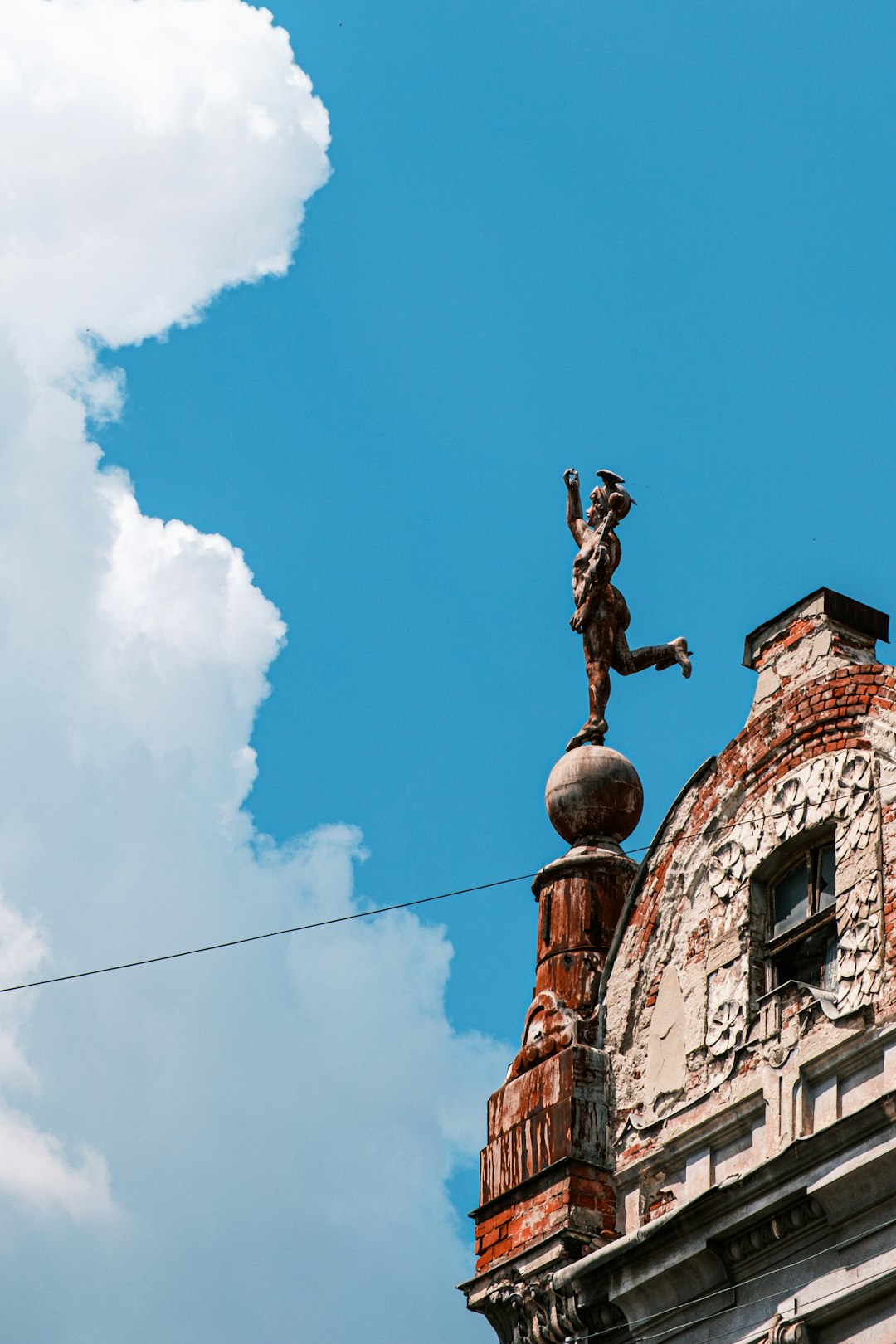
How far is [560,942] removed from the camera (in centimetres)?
1522

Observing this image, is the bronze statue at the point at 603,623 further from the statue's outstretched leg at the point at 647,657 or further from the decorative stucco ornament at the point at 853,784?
the decorative stucco ornament at the point at 853,784

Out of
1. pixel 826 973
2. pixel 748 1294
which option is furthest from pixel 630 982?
pixel 748 1294

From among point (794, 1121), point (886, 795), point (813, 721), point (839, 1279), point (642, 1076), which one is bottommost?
point (839, 1279)

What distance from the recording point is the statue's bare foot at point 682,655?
54.1 feet

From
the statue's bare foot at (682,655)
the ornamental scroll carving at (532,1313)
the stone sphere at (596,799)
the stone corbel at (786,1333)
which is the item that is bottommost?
the stone corbel at (786,1333)

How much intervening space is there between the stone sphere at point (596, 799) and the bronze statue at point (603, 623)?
43 cm

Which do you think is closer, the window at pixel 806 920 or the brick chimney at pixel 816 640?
the window at pixel 806 920

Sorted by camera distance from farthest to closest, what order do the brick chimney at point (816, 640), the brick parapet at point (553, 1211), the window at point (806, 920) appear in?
the brick chimney at point (816, 640) < the brick parapet at point (553, 1211) < the window at point (806, 920)

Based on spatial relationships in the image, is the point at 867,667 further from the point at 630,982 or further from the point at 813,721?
the point at 630,982

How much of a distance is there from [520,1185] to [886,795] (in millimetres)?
3650

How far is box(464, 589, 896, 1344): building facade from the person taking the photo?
12.2 metres

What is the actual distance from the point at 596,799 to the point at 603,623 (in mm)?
1628

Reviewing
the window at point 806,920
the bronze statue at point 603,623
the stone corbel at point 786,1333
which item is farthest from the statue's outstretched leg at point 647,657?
the stone corbel at point 786,1333

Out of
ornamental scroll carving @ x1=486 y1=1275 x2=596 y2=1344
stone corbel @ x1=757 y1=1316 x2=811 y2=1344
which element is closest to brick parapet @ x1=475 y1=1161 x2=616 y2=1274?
ornamental scroll carving @ x1=486 y1=1275 x2=596 y2=1344
